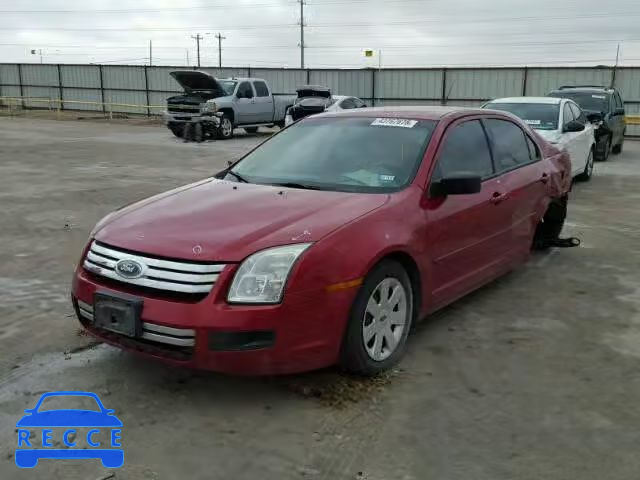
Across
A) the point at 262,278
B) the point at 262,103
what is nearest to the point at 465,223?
the point at 262,278

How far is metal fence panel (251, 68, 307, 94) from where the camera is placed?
101 feet

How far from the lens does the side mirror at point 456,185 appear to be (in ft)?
13.2

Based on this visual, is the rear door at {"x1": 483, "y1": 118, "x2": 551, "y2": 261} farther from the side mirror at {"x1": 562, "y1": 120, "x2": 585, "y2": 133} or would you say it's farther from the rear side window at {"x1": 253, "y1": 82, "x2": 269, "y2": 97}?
the rear side window at {"x1": 253, "y1": 82, "x2": 269, "y2": 97}

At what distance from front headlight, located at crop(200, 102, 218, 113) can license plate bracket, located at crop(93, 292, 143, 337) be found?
1783 cm

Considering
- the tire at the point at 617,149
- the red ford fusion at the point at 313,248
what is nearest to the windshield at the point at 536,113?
the red ford fusion at the point at 313,248

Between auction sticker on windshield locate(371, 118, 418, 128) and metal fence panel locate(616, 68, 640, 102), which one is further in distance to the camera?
metal fence panel locate(616, 68, 640, 102)

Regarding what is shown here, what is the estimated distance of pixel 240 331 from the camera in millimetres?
3115

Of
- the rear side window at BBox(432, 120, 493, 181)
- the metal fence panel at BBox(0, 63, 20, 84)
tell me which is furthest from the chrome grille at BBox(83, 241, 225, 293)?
the metal fence panel at BBox(0, 63, 20, 84)

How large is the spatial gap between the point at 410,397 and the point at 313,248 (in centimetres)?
99

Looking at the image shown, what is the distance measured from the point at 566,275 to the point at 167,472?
4208 mm

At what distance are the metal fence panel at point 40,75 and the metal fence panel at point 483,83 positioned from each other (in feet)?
75.6

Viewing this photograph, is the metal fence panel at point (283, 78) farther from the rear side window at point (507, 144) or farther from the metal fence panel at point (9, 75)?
the rear side window at point (507, 144)

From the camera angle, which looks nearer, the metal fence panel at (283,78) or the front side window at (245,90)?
the front side window at (245,90)

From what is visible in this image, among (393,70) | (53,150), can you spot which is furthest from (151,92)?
(53,150)
